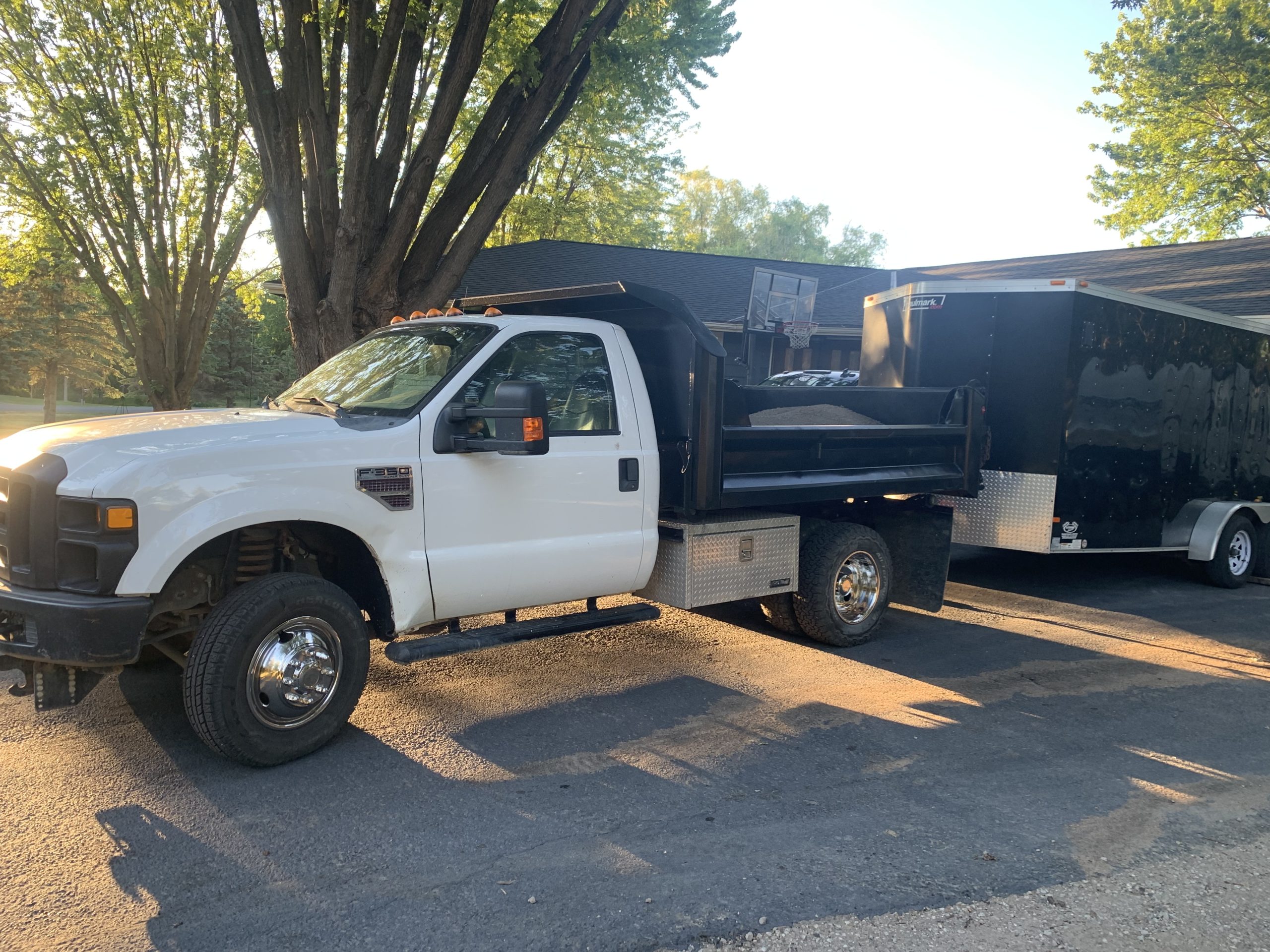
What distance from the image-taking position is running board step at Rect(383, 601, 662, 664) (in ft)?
15.8

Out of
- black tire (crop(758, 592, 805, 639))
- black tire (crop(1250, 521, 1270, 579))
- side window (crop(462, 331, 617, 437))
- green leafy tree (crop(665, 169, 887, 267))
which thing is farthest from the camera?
green leafy tree (crop(665, 169, 887, 267))

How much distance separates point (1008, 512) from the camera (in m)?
8.30

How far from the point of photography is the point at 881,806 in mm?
4227

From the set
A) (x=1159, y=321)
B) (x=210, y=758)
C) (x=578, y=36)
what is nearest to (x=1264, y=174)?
(x=1159, y=321)

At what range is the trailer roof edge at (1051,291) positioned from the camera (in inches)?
317

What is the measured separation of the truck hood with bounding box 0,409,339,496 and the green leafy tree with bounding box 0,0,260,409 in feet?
37.3

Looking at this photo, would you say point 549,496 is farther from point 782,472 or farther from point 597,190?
point 597,190

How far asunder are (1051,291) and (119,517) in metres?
7.26

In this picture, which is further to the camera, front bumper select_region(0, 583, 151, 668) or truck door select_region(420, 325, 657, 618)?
truck door select_region(420, 325, 657, 618)

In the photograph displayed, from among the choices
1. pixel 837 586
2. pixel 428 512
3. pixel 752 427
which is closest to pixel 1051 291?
pixel 837 586

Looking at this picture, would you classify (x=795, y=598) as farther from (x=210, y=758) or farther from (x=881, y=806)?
(x=210, y=758)

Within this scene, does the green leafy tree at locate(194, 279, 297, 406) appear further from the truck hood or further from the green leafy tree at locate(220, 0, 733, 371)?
the truck hood

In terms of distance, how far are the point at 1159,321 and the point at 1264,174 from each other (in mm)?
21455

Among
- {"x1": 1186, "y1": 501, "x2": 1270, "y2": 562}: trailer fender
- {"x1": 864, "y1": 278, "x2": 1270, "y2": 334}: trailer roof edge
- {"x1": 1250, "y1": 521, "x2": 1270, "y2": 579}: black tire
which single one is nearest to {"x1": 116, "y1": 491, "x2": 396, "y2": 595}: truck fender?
{"x1": 864, "y1": 278, "x2": 1270, "y2": 334}: trailer roof edge
